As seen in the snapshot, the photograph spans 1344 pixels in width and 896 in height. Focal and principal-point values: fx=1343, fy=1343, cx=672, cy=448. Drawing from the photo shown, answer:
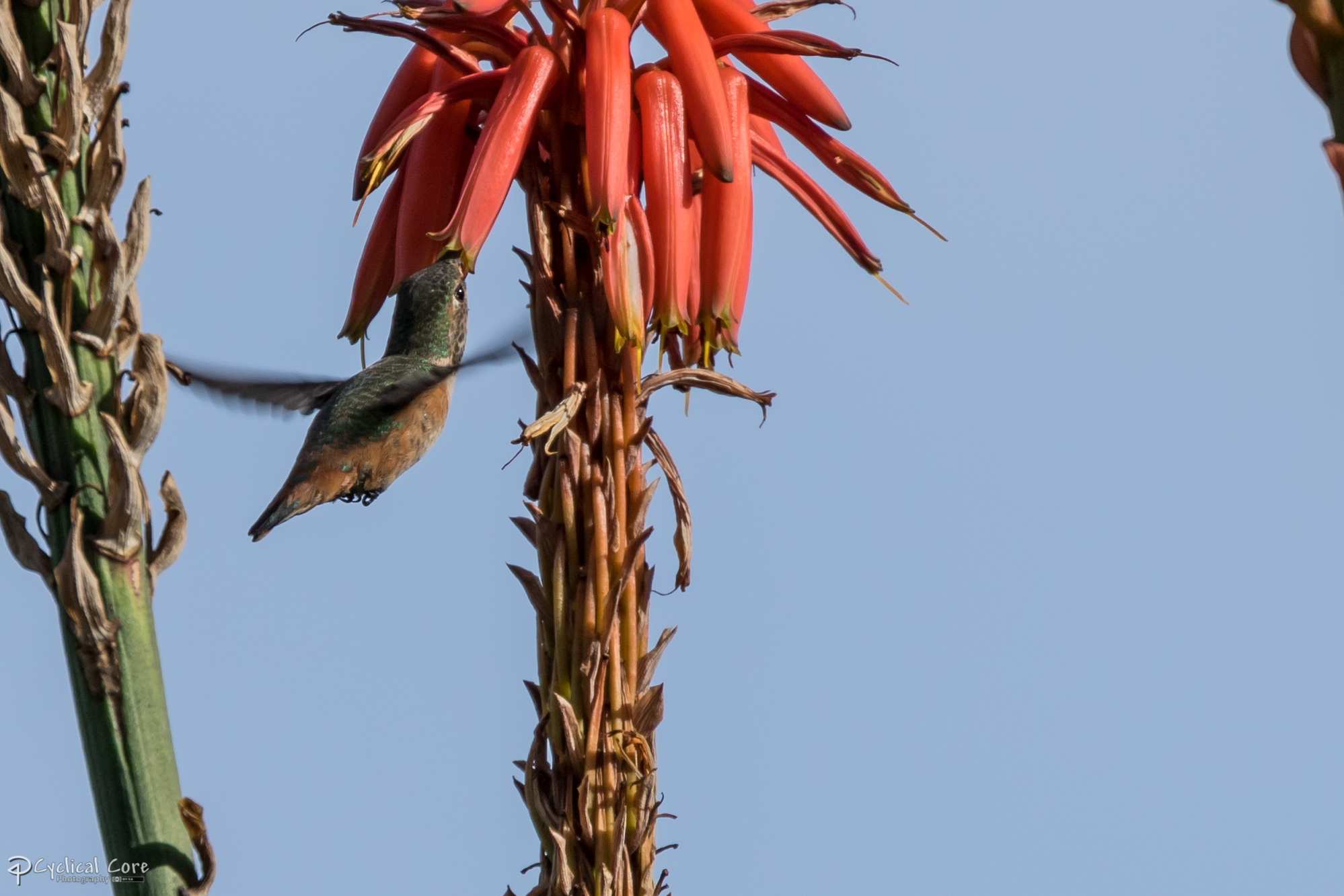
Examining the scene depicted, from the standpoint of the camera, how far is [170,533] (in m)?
2.36

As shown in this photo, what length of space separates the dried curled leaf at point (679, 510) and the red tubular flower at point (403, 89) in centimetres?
102

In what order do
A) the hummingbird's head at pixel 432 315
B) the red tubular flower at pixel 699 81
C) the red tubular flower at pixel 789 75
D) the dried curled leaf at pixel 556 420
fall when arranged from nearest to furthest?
the dried curled leaf at pixel 556 420, the red tubular flower at pixel 699 81, the red tubular flower at pixel 789 75, the hummingbird's head at pixel 432 315

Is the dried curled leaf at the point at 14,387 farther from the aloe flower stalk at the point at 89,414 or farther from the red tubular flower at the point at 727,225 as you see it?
the red tubular flower at the point at 727,225

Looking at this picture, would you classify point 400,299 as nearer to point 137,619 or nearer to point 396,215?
point 396,215

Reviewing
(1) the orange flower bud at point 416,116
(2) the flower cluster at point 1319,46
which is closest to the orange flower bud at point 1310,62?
(2) the flower cluster at point 1319,46

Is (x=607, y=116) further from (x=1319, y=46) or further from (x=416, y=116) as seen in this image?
(x=1319, y=46)

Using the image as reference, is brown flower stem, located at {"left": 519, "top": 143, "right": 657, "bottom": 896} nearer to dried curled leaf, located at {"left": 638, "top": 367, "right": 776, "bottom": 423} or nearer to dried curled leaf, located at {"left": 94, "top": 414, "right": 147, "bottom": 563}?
dried curled leaf, located at {"left": 638, "top": 367, "right": 776, "bottom": 423}

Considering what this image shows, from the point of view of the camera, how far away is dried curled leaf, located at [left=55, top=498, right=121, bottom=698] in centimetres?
222

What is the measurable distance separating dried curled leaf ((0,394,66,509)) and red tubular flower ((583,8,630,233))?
123 centimetres

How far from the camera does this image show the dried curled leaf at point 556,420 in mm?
2883

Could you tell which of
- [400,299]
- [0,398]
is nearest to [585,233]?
[400,299]

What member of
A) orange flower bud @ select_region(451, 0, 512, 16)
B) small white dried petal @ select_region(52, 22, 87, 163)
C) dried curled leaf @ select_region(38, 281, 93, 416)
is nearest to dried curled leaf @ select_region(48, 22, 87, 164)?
small white dried petal @ select_region(52, 22, 87, 163)

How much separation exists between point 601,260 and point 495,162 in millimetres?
326

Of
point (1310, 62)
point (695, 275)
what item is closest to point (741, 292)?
point (695, 275)
